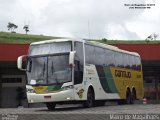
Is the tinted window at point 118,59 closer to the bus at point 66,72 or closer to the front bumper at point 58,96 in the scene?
the bus at point 66,72

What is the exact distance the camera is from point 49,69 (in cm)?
2117

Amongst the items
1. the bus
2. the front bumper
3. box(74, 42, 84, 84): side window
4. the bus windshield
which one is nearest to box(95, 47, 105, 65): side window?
the bus

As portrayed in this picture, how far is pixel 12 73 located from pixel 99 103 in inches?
727

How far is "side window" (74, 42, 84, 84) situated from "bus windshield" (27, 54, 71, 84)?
0.50 m

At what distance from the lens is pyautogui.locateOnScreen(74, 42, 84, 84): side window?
21.3m

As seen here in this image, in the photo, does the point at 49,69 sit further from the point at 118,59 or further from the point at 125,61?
the point at 125,61

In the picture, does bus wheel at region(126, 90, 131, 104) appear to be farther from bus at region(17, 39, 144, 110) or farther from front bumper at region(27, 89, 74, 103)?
front bumper at region(27, 89, 74, 103)

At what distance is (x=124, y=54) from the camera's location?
28531mm

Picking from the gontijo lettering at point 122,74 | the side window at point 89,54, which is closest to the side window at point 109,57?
the gontijo lettering at point 122,74

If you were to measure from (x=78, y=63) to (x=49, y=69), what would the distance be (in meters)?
1.32

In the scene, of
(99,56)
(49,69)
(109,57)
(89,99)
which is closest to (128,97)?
(109,57)

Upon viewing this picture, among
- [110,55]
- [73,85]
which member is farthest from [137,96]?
[73,85]

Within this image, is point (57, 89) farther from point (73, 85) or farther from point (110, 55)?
point (110, 55)

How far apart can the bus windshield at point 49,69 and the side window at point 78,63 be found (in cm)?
50
